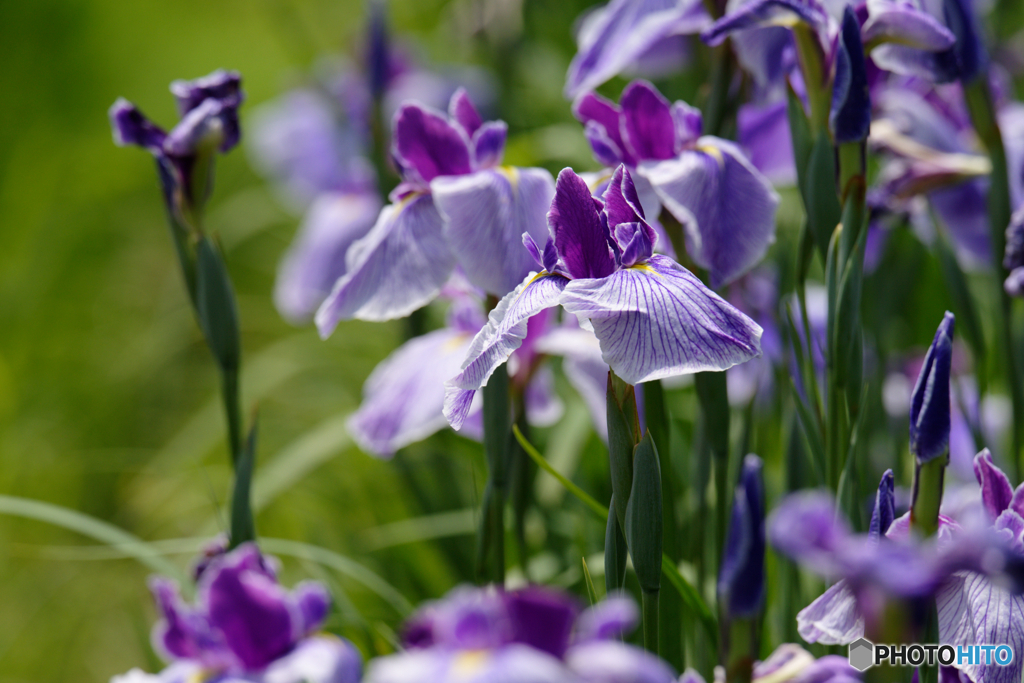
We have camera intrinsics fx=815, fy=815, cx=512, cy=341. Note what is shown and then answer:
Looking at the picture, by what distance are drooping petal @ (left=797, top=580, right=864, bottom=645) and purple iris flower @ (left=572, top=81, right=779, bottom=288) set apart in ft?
1.48

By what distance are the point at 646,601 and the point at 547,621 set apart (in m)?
0.34

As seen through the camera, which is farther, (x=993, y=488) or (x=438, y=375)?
(x=438, y=375)

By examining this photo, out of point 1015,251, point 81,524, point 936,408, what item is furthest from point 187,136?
point 1015,251

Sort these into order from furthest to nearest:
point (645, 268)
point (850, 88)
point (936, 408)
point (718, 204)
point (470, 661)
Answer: point (718, 204), point (850, 88), point (645, 268), point (936, 408), point (470, 661)

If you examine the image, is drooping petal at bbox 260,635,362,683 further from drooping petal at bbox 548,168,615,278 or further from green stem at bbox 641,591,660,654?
drooping petal at bbox 548,168,615,278

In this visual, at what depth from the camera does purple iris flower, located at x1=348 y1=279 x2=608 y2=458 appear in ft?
4.32

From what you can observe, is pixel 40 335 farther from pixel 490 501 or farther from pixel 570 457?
pixel 490 501

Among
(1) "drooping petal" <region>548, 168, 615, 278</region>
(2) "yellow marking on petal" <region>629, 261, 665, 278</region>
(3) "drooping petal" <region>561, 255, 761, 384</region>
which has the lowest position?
(3) "drooping petal" <region>561, 255, 761, 384</region>

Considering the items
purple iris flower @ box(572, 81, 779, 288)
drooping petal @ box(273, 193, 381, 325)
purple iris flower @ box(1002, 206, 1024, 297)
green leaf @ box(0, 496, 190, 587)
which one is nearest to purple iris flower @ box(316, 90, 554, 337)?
purple iris flower @ box(572, 81, 779, 288)

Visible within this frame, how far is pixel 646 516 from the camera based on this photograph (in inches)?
32.4

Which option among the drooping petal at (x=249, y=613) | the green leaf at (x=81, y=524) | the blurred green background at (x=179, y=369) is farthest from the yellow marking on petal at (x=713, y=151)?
the green leaf at (x=81, y=524)

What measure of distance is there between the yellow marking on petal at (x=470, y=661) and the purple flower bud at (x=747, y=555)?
1.51 ft

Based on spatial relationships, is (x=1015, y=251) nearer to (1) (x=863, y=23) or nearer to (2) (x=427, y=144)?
(1) (x=863, y=23)
